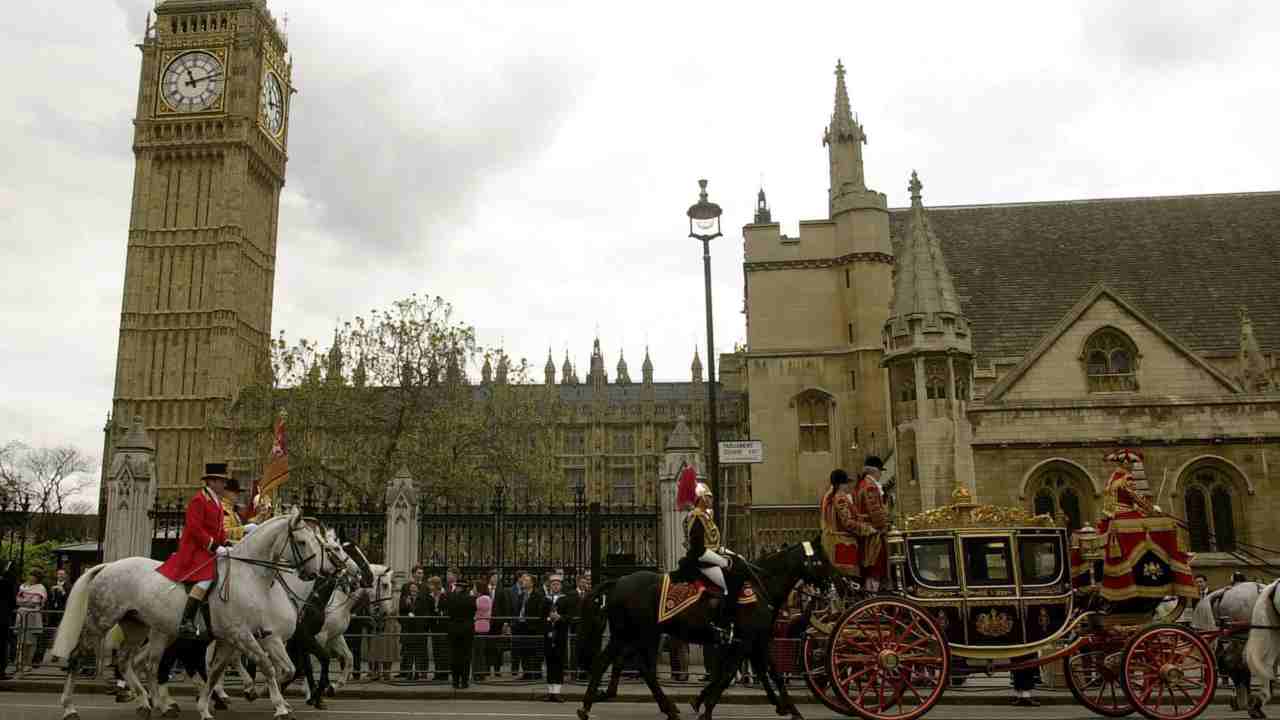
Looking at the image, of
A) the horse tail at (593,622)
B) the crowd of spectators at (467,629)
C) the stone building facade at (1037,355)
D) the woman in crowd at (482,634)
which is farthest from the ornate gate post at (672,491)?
the horse tail at (593,622)

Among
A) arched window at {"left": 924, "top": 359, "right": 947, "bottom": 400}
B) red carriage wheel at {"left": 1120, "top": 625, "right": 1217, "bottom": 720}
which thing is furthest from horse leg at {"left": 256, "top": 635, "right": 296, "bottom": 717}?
arched window at {"left": 924, "top": 359, "right": 947, "bottom": 400}

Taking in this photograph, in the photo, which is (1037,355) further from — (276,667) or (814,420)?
(276,667)

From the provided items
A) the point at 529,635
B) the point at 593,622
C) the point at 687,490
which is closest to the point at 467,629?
the point at 529,635

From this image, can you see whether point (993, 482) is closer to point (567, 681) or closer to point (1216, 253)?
point (567, 681)

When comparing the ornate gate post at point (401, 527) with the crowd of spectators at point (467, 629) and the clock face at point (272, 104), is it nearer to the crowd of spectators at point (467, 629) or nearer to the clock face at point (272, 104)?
the crowd of spectators at point (467, 629)

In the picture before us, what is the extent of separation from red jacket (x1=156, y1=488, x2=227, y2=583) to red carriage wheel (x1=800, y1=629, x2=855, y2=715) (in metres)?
6.23

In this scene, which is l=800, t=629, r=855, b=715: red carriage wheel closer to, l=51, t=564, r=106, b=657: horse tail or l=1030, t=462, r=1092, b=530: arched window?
l=51, t=564, r=106, b=657: horse tail

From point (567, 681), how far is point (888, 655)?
7332 mm

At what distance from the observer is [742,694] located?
13.8 m

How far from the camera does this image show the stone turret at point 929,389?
2147 centimetres

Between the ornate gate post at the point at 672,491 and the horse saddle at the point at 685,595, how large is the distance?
25.6 feet

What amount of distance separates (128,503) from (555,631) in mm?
9721

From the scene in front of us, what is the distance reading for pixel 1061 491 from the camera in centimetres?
2219

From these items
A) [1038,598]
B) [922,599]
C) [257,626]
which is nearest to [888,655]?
[922,599]
